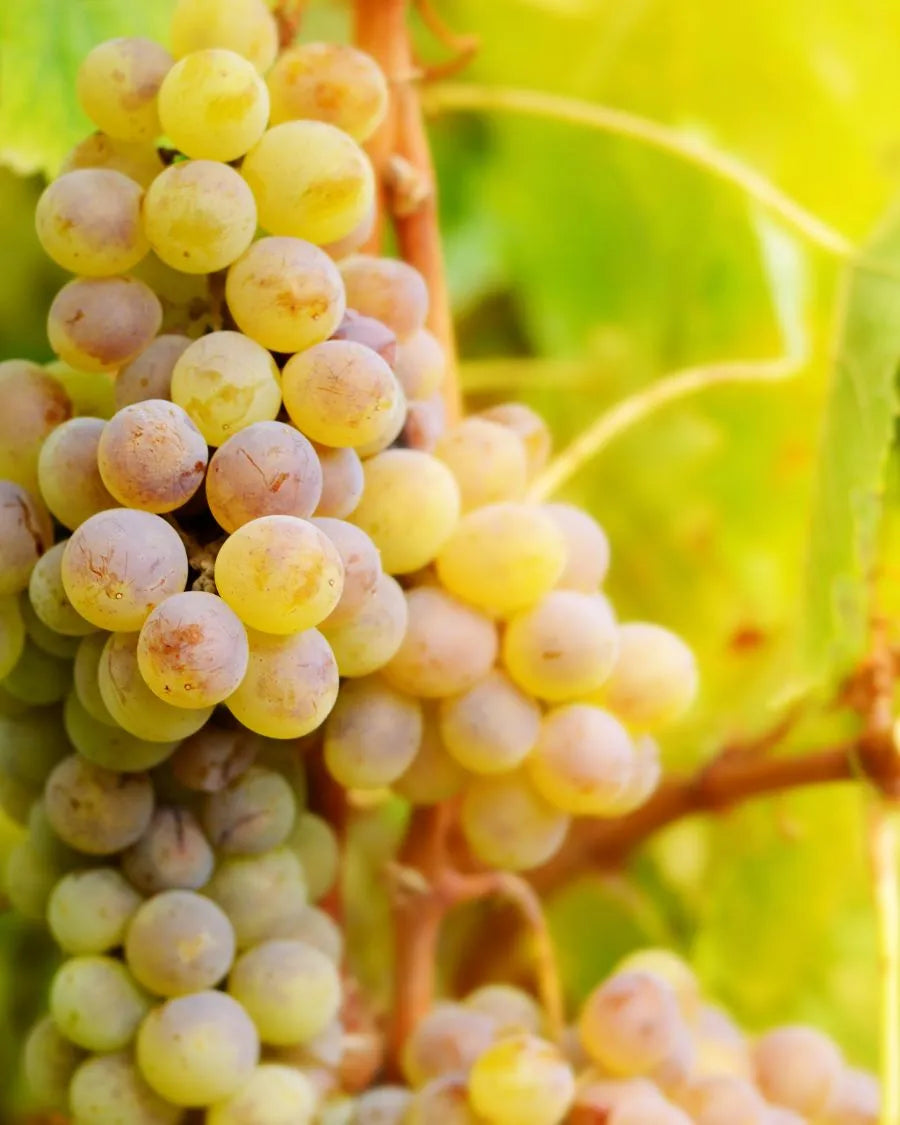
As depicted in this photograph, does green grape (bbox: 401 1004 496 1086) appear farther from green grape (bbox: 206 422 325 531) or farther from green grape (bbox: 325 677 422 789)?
green grape (bbox: 206 422 325 531)

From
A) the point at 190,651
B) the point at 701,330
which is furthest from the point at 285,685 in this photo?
the point at 701,330

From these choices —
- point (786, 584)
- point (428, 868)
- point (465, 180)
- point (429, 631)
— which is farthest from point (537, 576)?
point (465, 180)

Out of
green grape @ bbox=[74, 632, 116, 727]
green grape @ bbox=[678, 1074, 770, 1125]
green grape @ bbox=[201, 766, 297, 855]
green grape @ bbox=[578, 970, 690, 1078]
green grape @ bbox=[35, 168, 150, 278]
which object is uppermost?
green grape @ bbox=[35, 168, 150, 278]

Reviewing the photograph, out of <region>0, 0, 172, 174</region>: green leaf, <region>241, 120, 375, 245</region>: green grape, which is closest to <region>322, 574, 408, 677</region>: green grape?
<region>241, 120, 375, 245</region>: green grape

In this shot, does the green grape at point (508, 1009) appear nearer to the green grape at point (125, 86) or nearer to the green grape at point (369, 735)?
the green grape at point (369, 735)

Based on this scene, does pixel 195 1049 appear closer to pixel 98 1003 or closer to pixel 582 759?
pixel 98 1003

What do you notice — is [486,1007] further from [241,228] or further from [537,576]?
[241,228]
